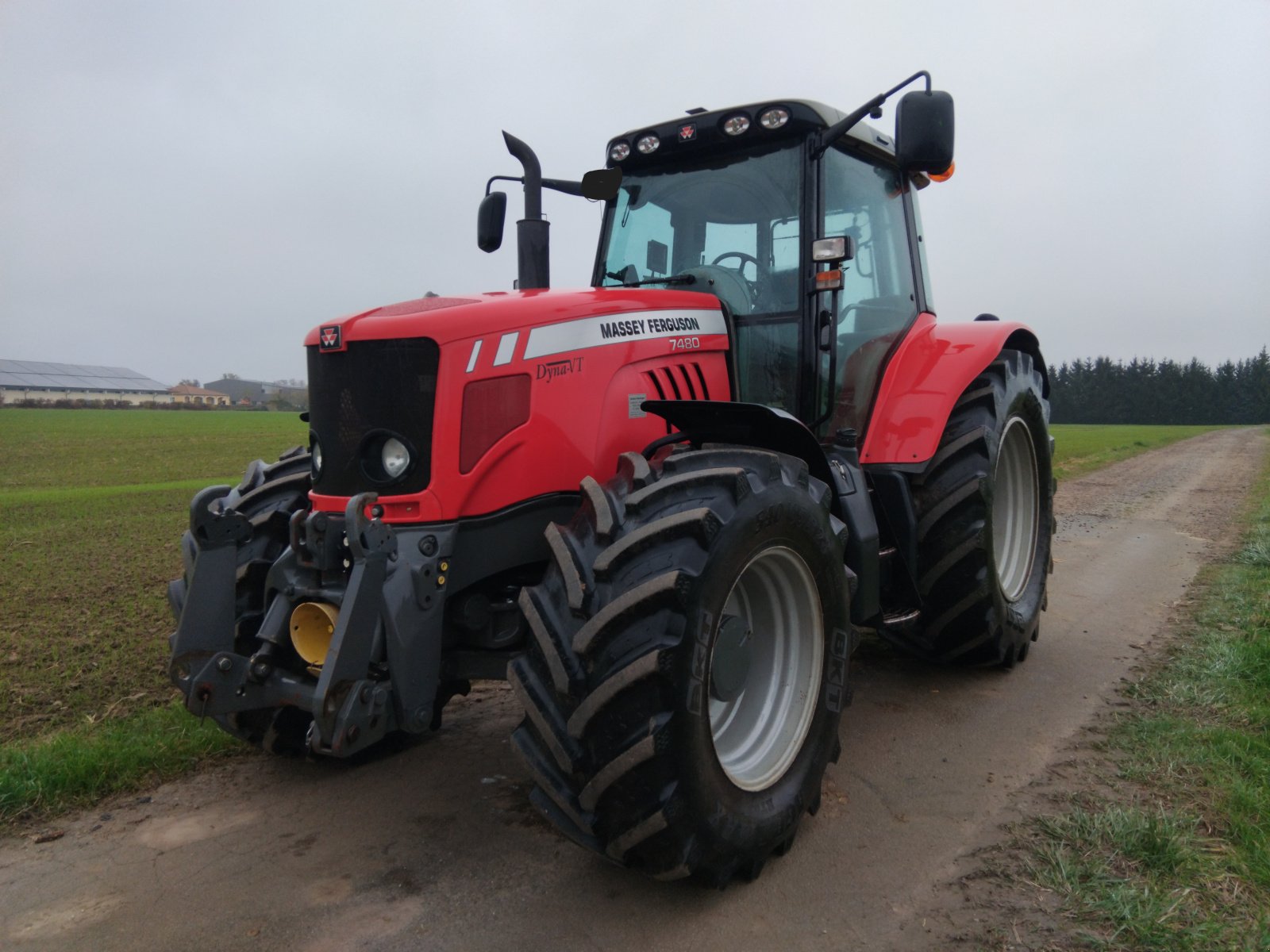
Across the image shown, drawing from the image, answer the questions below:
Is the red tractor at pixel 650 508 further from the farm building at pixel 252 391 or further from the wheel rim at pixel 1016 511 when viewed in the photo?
the farm building at pixel 252 391

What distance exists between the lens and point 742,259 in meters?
4.09

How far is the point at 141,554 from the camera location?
7.66m

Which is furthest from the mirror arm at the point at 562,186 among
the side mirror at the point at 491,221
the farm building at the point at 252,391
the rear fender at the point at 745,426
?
the farm building at the point at 252,391

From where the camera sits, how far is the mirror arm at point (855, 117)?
143 inches

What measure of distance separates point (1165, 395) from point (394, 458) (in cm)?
8171

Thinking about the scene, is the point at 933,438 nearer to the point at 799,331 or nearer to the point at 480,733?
the point at 799,331

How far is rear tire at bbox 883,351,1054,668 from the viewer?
13.8 feet

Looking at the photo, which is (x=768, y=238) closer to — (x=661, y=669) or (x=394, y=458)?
(x=394, y=458)

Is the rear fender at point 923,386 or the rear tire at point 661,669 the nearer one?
the rear tire at point 661,669

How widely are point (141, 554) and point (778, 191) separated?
6.24m

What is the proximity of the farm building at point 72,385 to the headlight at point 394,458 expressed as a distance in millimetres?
50352

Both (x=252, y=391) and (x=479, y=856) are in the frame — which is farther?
(x=252, y=391)

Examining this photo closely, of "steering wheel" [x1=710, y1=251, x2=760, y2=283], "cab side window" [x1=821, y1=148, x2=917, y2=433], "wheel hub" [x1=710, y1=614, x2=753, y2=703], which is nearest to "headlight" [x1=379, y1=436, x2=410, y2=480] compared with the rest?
"wheel hub" [x1=710, y1=614, x2=753, y2=703]

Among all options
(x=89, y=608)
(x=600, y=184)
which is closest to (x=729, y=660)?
(x=600, y=184)
